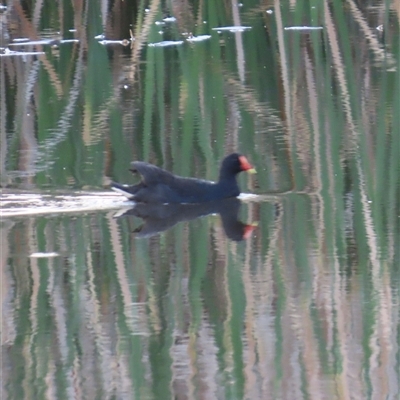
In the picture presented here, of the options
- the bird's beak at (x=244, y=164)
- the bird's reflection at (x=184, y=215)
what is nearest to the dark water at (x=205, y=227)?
the bird's reflection at (x=184, y=215)

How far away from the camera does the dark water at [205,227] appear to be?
401 cm

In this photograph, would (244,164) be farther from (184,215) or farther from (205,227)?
(205,227)

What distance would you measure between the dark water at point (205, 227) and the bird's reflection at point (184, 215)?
18 millimetres

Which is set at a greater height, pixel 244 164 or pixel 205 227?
pixel 244 164

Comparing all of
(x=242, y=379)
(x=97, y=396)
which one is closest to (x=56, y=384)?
(x=97, y=396)

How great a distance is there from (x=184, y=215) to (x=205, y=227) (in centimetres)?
42

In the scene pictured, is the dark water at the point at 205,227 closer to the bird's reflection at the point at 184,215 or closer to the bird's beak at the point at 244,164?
the bird's reflection at the point at 184,215

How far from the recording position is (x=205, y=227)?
19.9 feet

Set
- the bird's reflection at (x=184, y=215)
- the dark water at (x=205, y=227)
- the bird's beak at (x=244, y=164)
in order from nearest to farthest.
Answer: the dark water at (x=205, y=227), the bird's reflection at (x=184, y=215), the bird's beak at (x=244, y=164)

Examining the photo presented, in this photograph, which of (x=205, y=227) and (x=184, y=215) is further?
(x=184, y=215)

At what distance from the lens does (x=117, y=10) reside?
12.9 metres

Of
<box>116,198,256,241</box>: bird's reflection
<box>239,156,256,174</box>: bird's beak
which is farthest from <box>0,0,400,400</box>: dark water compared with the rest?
<box>239,156,256,174</box>: bird's beak

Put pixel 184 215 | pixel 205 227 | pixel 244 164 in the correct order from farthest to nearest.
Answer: pixel 244 164 < pixel 184 215 < pixel 205 227

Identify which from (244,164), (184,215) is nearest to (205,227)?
(184,215)
